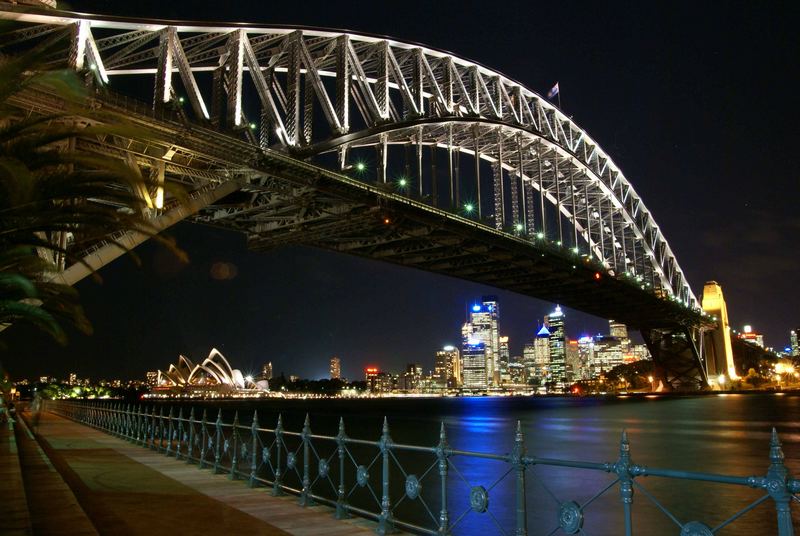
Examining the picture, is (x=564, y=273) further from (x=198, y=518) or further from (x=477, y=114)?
(x=198, y=518)

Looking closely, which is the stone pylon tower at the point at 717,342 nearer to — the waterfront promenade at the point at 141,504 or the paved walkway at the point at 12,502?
the waterfront promenade at the point at 141,504


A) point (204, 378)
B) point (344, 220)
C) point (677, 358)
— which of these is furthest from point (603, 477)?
point (204, 378)

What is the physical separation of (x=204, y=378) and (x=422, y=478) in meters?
155

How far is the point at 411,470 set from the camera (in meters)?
22.6

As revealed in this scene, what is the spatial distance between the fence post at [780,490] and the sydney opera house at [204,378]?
15329 cm

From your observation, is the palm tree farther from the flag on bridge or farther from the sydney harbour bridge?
the flag on bridge

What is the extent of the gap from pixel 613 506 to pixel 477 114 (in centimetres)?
3655

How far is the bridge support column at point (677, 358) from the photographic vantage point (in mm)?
87688

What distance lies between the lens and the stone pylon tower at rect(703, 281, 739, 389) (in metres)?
95.4

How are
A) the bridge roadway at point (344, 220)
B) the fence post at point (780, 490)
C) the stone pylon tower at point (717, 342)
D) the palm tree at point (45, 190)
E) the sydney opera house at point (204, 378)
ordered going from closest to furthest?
the fence post at point (780, 490)
the palm tree at point (45, 190)
the bridge roadway at point (344, 220)
the stone pylon tower at point (717, 342)
the sydney opera house at point (204, 378)

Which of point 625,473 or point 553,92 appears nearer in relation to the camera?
point 625,473

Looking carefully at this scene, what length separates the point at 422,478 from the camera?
34.1ft

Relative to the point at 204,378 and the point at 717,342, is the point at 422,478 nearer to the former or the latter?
the point at 717,342

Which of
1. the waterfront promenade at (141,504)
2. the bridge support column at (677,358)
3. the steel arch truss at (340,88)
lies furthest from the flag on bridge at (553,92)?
the waterfront promenade at (141,504)
